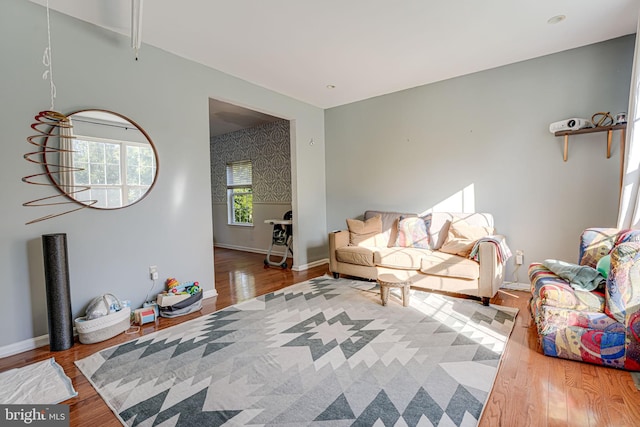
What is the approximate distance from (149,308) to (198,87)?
2435 millimetres

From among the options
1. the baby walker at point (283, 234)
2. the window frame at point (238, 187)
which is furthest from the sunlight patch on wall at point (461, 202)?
the window frame at point (238, 187)

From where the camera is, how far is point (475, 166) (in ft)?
12.7

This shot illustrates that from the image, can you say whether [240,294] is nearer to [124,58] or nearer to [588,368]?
[124,58]

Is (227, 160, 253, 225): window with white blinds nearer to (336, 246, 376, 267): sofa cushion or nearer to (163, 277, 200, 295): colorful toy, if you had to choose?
(336, 246, 376, 267): sofa cushion

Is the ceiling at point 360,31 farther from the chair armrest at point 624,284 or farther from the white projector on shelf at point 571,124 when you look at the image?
the chair armrest at point 624,284

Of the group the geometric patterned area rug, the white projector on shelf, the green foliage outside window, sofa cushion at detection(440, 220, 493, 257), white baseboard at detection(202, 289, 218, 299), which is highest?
the white projector on shelf

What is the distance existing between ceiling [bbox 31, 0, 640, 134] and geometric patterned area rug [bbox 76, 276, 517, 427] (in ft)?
8.82

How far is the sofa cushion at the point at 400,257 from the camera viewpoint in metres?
3.53

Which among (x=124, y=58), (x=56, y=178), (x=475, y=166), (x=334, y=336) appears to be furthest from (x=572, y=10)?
(x=56, y=178)

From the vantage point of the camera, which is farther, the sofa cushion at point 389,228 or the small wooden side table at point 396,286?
the sofa cushion at point 389,228

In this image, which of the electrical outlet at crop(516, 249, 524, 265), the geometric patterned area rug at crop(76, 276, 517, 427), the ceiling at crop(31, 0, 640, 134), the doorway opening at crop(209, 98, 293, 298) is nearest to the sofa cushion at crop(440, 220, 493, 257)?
the electrical outlet at crop(516, 249, 524, 265)

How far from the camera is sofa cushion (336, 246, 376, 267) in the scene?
3.82m

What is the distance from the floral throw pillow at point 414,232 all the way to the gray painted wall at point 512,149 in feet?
1.18

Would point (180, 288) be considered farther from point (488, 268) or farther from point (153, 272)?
point (488, 268)
